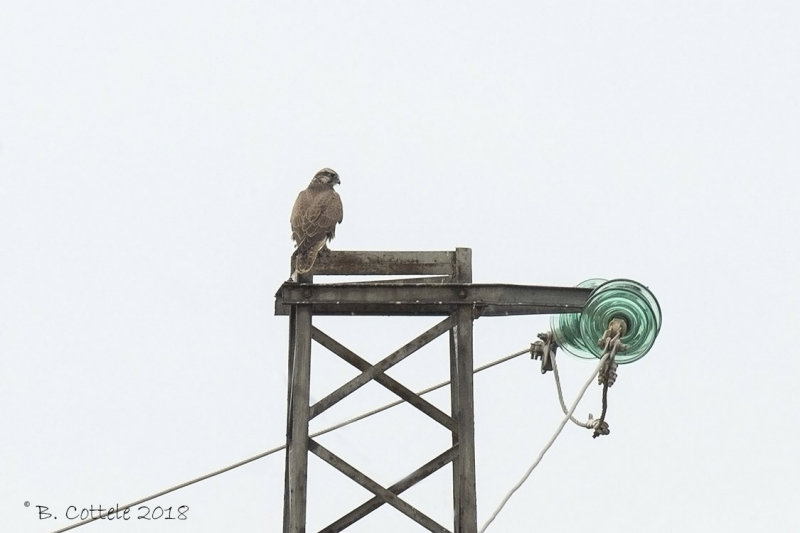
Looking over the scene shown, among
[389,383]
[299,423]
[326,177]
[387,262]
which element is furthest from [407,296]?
[326,177]

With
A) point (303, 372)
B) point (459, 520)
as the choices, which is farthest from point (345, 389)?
point (459, 520)

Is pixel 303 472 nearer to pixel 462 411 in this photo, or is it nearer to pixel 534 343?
pixel 462 411

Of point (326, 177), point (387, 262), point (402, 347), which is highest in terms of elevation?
point (326, 177)

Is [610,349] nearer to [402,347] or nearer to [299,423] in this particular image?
[402,347]

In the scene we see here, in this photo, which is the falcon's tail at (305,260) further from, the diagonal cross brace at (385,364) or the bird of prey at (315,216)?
the diagonal cross brace at (385,364)

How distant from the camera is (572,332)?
1345cm

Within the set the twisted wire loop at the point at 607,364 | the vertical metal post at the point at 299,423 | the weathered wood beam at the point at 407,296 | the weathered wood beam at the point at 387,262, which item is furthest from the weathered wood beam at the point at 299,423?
the twisted wire loop at the point at 607,364

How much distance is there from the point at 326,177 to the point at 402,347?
3.27 meters

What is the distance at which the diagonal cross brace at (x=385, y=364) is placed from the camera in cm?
1198

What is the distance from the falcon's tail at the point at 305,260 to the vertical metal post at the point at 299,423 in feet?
1.07

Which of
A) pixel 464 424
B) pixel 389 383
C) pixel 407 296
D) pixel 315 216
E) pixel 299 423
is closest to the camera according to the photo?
pixel 299 423

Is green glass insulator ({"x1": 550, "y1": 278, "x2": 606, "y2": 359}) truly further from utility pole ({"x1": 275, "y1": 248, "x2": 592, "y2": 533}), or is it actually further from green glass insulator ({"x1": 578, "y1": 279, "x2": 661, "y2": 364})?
utility pole ({"x1": 275, "y1": 248, "x2": 592, "y2": 533})

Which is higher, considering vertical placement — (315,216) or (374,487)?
(315,216)

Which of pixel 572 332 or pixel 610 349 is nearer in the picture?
pixel 610 349
